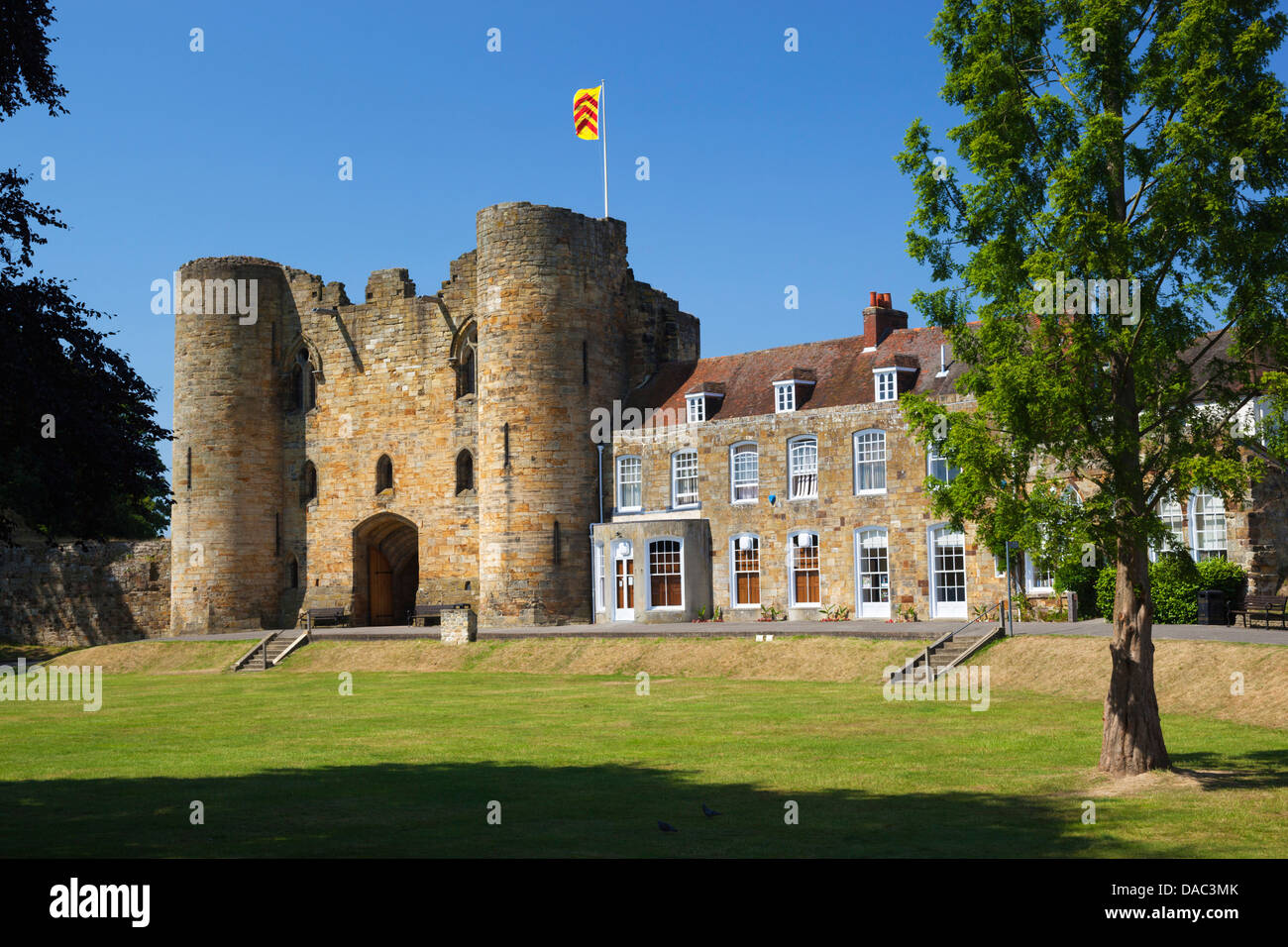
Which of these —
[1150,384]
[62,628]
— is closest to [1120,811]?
[1150,384]

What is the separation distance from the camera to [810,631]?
32.4m

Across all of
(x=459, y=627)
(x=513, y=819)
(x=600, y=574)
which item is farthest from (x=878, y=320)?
(x=513, y=819)

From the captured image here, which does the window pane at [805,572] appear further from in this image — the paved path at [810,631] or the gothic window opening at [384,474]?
the gothic window opening at [384,474]

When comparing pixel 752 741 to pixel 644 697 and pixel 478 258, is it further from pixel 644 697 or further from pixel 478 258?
pixel 478 258

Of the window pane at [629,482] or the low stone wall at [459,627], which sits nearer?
the low stone wall at [459,627]

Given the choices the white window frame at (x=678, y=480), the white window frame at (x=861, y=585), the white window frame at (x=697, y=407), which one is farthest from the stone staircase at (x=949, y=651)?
the white window frame at (x=697, y=407)

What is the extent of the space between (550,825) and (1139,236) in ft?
30.2

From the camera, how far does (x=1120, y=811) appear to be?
12812mm

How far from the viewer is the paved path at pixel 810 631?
25731 millimetres

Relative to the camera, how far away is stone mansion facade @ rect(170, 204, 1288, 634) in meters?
37.2

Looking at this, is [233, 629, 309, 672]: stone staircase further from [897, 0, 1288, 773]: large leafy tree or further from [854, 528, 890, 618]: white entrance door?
[897, 0, 1288, 773]: large leafy tree

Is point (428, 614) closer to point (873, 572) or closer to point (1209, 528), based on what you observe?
point (873, 572)

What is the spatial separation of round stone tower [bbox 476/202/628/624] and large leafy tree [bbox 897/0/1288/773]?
26913 millimetres

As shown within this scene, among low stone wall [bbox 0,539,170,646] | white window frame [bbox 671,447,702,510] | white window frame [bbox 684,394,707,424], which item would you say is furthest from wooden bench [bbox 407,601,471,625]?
low stone wall [bbox 0,539,170,646]
